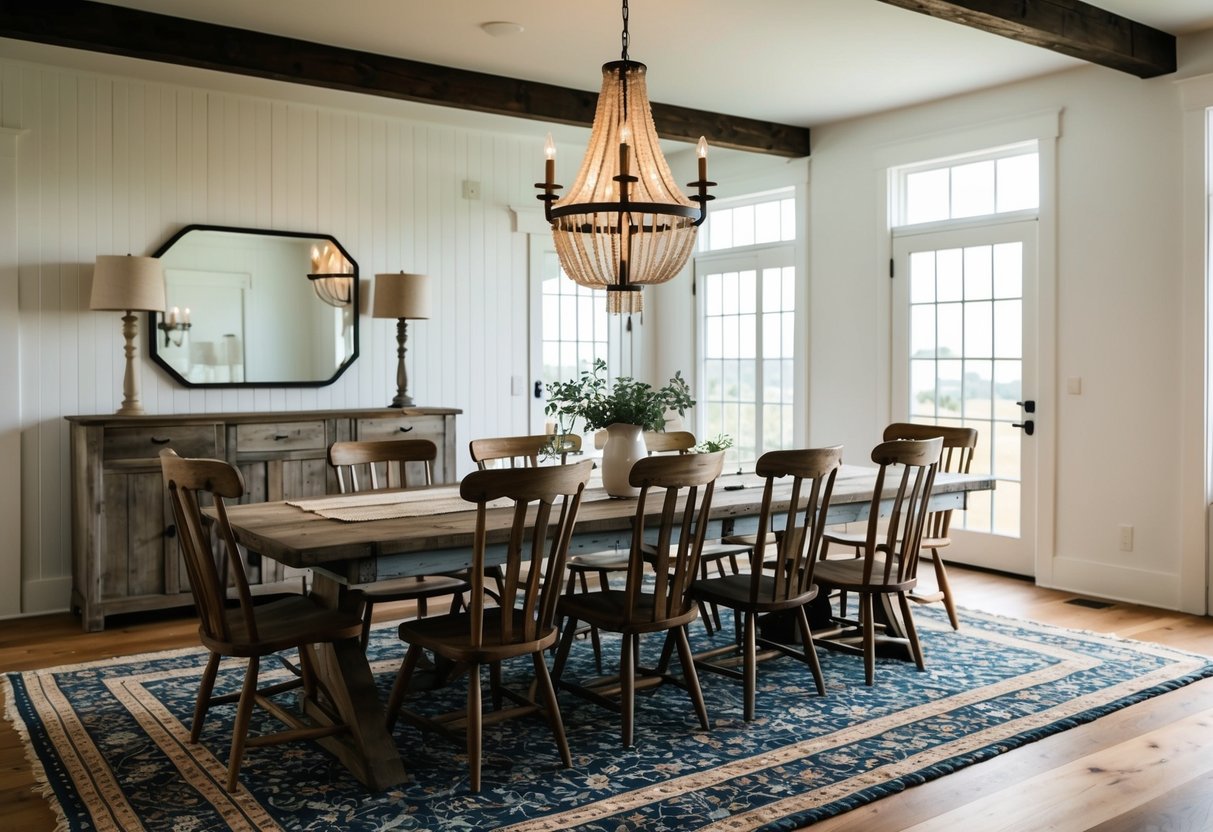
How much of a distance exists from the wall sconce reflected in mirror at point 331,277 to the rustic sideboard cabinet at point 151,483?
2.88 feet

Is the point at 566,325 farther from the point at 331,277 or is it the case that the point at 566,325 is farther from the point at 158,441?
the point at 158,441

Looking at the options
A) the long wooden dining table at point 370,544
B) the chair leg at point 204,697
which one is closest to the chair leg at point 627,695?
the long wooden dining table at point 370,544

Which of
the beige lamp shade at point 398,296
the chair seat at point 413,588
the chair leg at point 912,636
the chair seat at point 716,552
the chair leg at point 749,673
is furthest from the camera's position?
the beige lamp shade at point 398,296

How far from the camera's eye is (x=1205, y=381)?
15.3ft

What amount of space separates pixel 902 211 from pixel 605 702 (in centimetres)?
389

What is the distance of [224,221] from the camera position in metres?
5.48

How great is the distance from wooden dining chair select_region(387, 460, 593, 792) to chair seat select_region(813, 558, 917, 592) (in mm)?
1178

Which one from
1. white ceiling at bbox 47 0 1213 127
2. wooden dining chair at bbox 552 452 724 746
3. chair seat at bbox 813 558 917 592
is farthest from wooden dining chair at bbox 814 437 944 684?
white ceiling at bbox 47 0 1213 127

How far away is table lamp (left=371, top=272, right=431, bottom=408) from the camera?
18.7ft

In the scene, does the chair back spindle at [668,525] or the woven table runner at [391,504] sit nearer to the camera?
the chair back spindle at [668,525]

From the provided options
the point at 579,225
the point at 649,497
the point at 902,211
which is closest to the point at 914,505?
the point at 649,497

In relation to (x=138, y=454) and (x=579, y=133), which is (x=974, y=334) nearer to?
(x=579, y=133)

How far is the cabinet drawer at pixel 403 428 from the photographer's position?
17.5 ft

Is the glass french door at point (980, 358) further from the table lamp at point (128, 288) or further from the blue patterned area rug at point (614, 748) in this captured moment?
the table lamp at point (128, 288)
